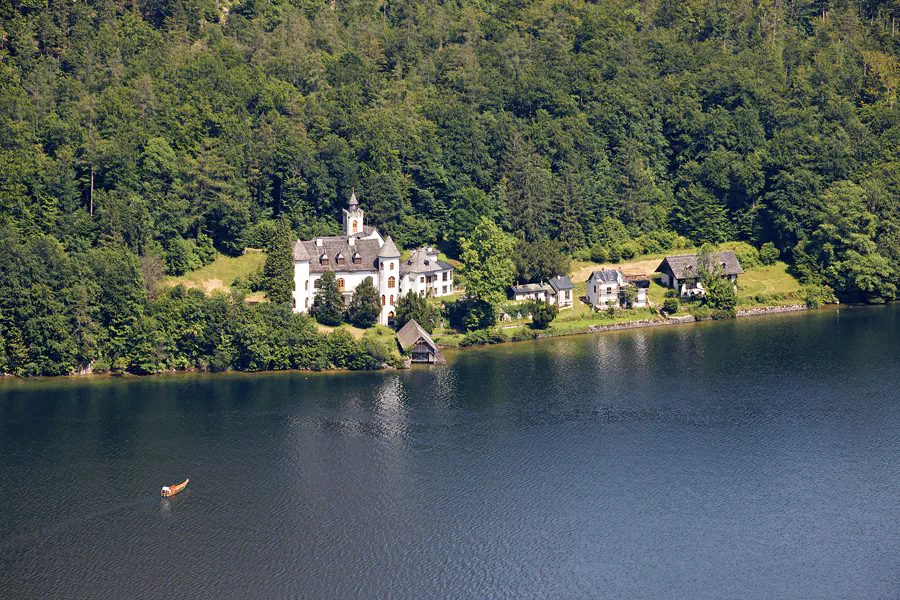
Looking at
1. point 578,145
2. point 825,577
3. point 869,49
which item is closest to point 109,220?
point 578,145

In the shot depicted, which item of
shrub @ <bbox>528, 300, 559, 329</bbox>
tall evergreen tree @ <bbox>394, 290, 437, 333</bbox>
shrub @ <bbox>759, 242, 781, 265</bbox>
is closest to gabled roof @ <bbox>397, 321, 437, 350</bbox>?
tall evergreen tree @ <bbox>394, 290, 437, 333</bbox>

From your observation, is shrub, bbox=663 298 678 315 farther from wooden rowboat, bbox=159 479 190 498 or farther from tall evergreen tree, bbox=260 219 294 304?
wooden rowboat, bbox=159 479 190 498

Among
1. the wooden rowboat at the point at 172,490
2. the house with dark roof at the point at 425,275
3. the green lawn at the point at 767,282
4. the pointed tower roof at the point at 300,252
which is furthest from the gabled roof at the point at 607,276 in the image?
the wooden rowboat at the point at 172,490

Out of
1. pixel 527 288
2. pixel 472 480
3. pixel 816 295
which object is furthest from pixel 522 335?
pixel 816 295

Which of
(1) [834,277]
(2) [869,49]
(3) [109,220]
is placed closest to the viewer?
(3) [109,220]

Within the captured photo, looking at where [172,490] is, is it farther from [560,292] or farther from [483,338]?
[560,292]

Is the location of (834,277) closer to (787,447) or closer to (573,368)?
(573,368)
